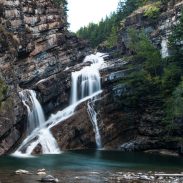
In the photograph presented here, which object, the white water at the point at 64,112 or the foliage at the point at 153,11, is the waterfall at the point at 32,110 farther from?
the foliage at the point at 153,11

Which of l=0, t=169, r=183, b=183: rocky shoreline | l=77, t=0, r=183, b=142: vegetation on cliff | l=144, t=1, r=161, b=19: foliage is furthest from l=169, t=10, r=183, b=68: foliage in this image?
l=0, t=169, r=183, b=183: rocky shoreline

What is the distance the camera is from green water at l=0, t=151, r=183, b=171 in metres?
46.0

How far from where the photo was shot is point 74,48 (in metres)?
85.7

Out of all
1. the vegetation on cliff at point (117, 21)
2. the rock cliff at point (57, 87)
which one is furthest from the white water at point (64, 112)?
the vegetation on cliff at point (117, 21)

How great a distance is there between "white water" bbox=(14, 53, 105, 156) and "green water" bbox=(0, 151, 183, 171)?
3.70m

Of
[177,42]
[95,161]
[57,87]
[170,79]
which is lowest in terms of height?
[95,161]

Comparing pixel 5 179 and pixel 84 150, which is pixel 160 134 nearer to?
pixel 84 150

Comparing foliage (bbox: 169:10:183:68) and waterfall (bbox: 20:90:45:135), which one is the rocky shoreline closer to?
waterfall (bbox: 20:90:45:135)

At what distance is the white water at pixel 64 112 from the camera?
60.5 m

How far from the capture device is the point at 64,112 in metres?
67.6

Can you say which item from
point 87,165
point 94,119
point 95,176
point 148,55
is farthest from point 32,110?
point 95,176

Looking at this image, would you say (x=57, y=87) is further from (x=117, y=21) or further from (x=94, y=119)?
(x=117, y=21)

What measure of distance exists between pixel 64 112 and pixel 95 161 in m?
17.0

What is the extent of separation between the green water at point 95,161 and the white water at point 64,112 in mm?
3698
